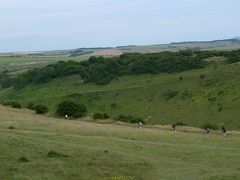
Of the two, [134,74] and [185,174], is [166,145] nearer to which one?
[185,174]

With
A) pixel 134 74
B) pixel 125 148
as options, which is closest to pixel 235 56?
pixel 134 74

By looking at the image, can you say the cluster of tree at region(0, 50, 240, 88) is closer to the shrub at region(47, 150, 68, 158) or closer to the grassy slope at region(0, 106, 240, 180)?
the grassy slope at region(0, 106, 240, 180)

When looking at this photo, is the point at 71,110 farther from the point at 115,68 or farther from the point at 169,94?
the point at 115,68

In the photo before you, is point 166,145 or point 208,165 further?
point 166,145

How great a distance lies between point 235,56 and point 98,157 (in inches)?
3609

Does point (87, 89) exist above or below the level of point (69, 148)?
below

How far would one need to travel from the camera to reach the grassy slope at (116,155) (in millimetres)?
19484

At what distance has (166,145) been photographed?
31.7 meters

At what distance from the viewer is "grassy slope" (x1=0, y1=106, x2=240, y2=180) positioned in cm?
1948

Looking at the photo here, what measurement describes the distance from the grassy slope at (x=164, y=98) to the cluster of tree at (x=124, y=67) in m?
3.30

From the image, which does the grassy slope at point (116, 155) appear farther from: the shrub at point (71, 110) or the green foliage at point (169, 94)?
the green foliage at point (169, 94)

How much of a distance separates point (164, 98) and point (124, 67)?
3300cm

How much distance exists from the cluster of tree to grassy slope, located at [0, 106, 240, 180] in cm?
7206

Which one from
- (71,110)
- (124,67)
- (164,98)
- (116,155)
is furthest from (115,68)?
(116,155)
